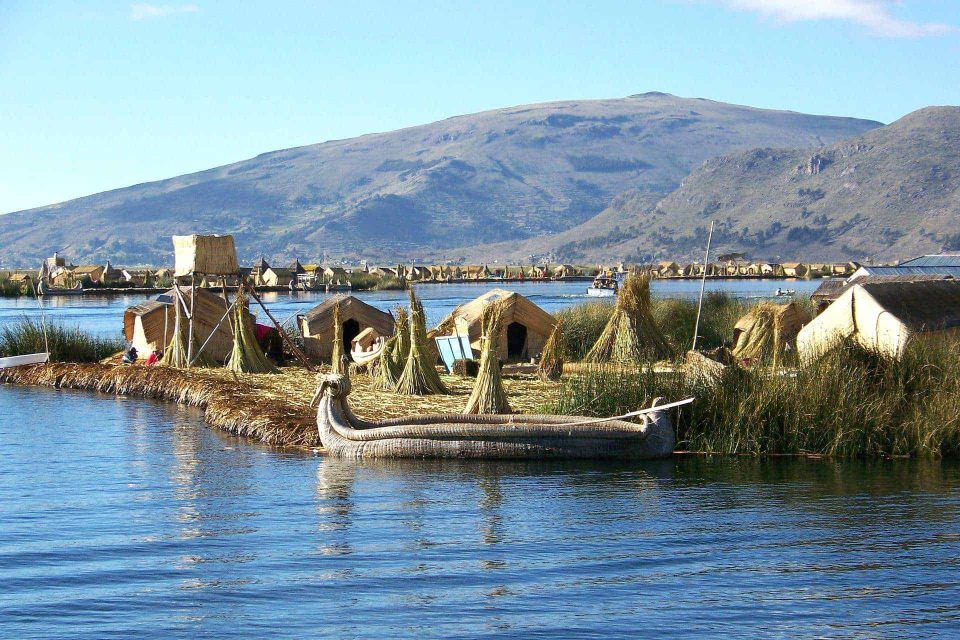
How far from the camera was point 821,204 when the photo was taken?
16112 centimetres

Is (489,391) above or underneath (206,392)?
above

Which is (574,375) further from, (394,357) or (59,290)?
(59,290)

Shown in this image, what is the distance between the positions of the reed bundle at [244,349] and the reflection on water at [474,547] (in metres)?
5.71

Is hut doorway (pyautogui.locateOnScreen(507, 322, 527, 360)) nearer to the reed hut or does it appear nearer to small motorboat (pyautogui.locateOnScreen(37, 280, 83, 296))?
the reed hut

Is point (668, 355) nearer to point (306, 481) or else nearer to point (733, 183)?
point (306, 481)

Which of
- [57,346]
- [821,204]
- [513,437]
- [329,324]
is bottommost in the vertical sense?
[513,437]

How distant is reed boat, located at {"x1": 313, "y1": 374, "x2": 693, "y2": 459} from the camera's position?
12.6 m

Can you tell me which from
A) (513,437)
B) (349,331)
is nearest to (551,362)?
(513,437)

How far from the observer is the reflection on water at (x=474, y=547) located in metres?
7.96

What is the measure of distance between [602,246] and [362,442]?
17863 cm

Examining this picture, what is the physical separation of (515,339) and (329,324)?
130 inches

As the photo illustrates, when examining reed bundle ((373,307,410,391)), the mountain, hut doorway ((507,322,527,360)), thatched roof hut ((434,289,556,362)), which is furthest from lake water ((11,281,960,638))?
the mountain

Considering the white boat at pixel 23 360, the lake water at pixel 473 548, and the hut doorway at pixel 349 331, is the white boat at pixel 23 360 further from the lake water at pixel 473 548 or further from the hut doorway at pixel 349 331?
the lake water at pixel 473 548

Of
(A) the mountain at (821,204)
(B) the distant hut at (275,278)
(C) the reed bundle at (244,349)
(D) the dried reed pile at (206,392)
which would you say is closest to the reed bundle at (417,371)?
(D) the dried reed pile at (206,392)
